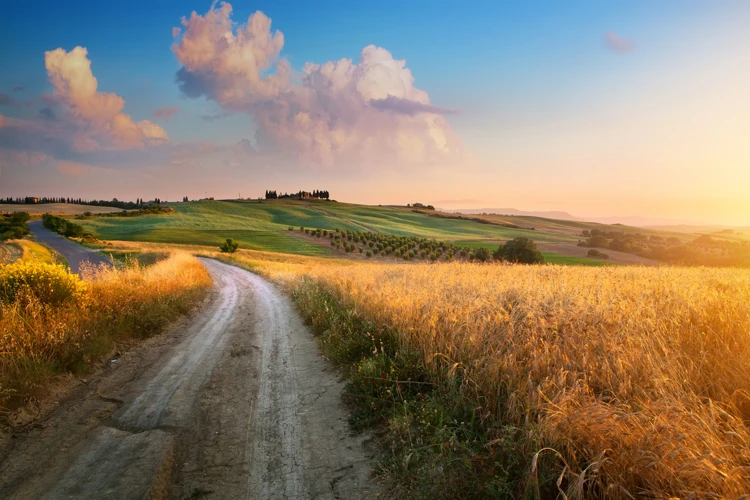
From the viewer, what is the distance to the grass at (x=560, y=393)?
9.64 ft

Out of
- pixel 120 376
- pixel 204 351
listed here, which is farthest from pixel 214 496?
pixel 204 351

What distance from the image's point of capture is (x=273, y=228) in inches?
3708

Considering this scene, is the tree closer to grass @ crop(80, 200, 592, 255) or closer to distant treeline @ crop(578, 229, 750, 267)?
distant treeline @ crop(578, 229, 750, 267)

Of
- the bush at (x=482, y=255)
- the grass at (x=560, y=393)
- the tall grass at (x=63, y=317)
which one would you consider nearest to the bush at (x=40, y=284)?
the tall grass at (x=63, y=317)

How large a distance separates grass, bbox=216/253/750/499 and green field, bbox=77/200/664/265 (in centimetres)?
4429

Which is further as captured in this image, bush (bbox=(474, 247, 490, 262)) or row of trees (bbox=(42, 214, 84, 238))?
row of trees (bbox=(42, 214, 84, 238))

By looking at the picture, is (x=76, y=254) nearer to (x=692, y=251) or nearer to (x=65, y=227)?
(x=65, y=227)

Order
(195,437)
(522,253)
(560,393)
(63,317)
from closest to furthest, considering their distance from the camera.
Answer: (560,393), (195,437), (63,317), (522,253)

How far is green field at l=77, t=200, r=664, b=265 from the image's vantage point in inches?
2721

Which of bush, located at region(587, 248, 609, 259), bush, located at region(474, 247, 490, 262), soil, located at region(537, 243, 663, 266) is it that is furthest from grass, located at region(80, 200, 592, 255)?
bush, located at region(587, 248, 609, 259)

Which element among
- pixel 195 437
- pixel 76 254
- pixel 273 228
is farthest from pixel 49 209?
pixel 195 437

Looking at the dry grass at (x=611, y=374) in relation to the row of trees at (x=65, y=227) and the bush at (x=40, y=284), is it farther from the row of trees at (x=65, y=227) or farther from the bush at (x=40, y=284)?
the row of trees at (x=65, y=227)

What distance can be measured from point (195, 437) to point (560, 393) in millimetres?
4800

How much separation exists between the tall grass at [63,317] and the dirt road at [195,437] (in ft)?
2.20
